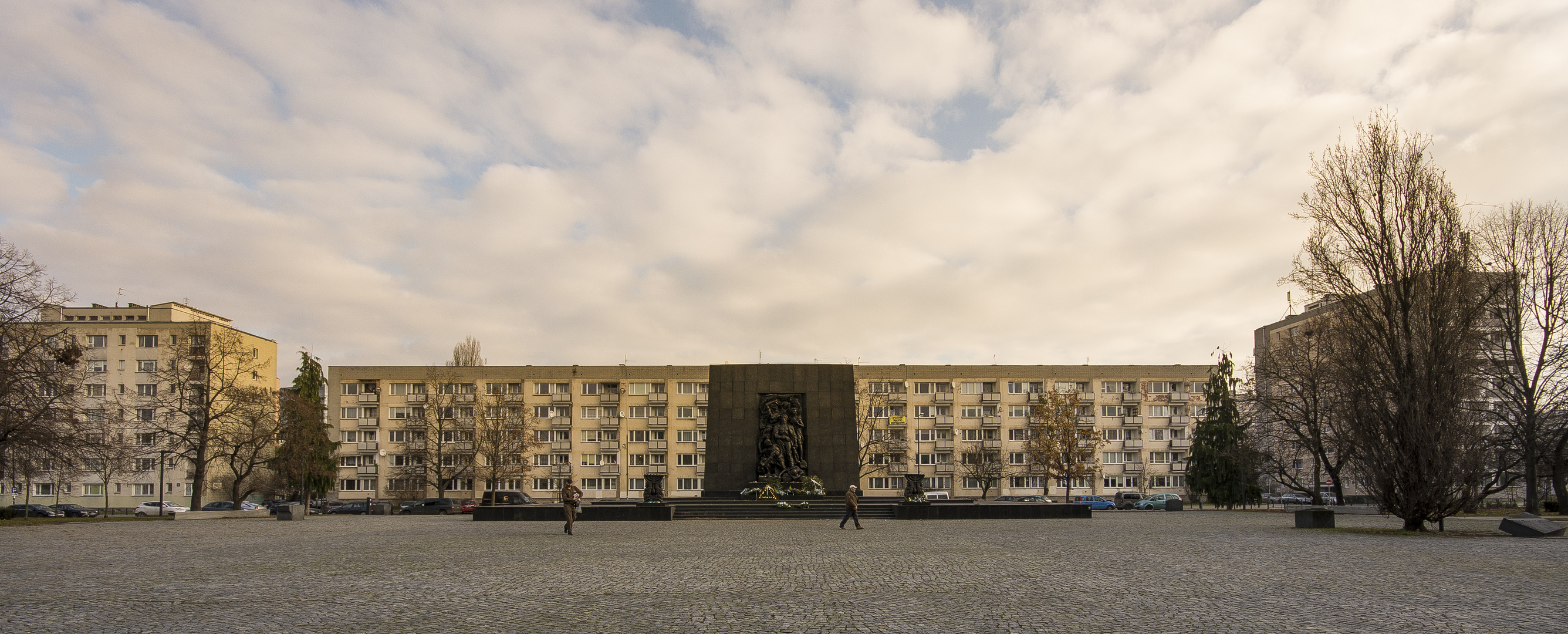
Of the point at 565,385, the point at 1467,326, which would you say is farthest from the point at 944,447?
the point at 1467,326

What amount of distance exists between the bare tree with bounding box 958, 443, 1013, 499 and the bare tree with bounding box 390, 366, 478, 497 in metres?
34.7

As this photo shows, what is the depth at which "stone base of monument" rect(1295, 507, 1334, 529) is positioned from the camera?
2492 centimetres

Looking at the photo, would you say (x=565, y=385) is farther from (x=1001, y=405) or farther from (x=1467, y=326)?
(x=1467, y=326)

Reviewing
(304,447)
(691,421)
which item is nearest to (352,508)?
(304,447)

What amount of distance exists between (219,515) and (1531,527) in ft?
150

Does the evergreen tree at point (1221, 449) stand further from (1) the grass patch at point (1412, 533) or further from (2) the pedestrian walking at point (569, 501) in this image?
(2) the pedestrian walking at point (569, 501)

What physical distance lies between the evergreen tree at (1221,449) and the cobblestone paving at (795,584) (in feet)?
98.9

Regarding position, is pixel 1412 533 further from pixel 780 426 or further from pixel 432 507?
pixel 432 507

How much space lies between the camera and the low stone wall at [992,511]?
1184 inches

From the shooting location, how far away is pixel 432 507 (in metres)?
55.2

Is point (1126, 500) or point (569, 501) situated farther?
point (1126, 500)

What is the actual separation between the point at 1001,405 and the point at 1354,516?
41980 millimetres

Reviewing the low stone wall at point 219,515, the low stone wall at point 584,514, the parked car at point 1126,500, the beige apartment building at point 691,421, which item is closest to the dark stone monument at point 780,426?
the low stone wall at point 584,514

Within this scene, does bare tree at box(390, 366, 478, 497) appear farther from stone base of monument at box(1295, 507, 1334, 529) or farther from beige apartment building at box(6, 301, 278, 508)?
stone base of monument at box(1295, 507, 1334, 529)
